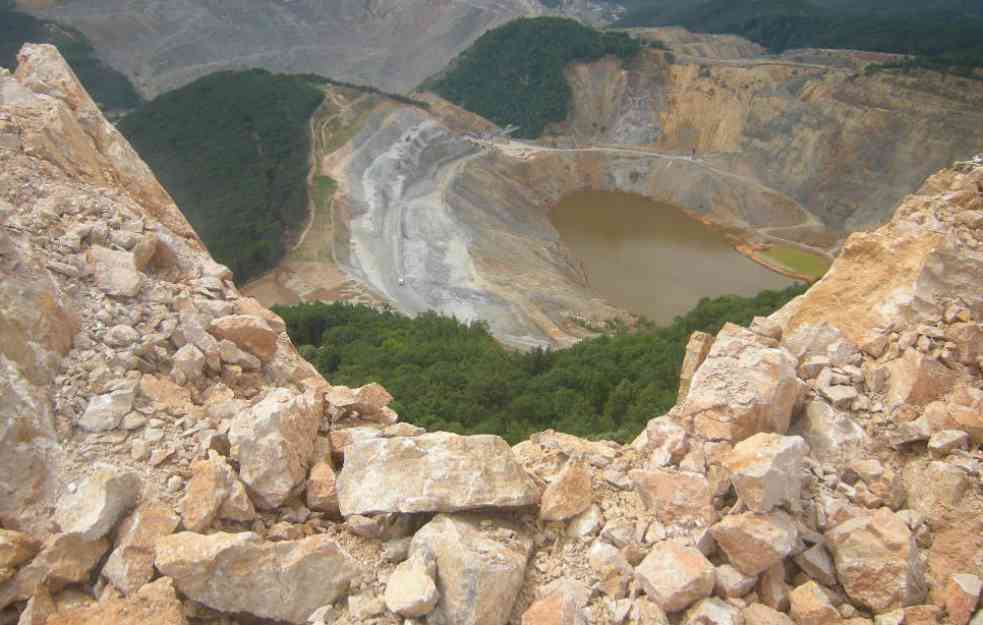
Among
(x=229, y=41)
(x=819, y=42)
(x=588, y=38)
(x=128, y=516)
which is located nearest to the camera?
(x=128, y=516)

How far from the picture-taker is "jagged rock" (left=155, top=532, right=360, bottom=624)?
221 inches

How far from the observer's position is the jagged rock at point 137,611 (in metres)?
5.36

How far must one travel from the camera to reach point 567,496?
670 centimetres

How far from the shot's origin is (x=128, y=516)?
601cm

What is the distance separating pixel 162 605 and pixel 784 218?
2500 inches

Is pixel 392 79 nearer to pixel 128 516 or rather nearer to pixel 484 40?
pixel 484 40

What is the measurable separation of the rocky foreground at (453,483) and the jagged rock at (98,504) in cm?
2

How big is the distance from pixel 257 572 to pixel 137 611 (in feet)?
2.98

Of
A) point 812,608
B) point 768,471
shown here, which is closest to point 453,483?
point 768,471

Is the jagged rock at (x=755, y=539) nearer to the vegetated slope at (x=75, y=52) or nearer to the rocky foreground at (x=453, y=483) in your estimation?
the rocky foreground at (x=453, y=483)

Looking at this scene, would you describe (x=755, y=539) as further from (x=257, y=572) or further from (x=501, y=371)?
(x=501, y=371)

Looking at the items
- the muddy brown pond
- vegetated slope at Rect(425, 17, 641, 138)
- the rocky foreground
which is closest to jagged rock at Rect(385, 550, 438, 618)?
the rocky foreground

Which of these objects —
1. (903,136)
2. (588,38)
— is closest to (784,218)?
(903,136)

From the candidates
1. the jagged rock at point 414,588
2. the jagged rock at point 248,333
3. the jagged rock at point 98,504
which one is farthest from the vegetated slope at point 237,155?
the jagged rock at point 414,588
